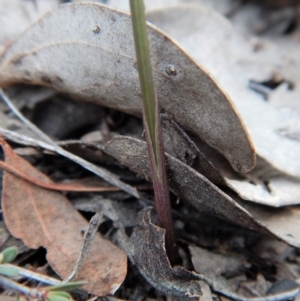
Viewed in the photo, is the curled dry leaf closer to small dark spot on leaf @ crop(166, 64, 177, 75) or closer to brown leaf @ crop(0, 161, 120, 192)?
brown leaf @ crop(0, 161, 120, 192)

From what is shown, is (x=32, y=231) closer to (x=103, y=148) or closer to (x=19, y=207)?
(x=19, y=207)

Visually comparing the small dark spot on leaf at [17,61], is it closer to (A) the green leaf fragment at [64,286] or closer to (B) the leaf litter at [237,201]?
(B) the leaf litter at [237,201]

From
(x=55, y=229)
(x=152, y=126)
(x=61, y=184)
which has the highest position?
(x=152, y=126)

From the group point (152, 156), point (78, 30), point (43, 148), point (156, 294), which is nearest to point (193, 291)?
point (156, 294)

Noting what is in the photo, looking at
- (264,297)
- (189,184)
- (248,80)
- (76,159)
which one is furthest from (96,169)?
(248,80)

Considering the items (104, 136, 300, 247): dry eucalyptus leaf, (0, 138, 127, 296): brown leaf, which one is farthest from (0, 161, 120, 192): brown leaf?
(104, 136, 300, 247): dry eucalyptus leaf

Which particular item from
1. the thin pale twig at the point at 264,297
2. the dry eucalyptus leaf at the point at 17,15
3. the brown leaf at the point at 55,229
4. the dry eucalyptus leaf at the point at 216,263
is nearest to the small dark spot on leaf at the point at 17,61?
the dry eucalyptus leaf at the point at 17,15

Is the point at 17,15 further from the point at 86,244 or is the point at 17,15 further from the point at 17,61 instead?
the point at 86,244
